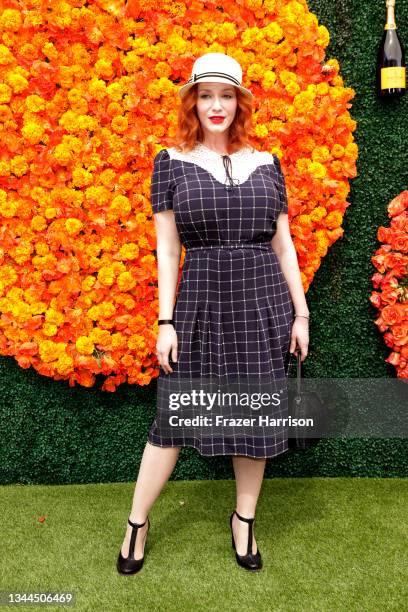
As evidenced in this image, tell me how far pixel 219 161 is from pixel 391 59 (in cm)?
130

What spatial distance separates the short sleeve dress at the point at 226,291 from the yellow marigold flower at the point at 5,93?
3.19 ft

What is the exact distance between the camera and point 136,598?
2109mm

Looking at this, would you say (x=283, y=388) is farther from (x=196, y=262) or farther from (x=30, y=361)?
(x=30, y=361)

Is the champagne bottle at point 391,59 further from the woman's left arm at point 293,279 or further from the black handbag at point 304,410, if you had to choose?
the black handbag at point 304,410

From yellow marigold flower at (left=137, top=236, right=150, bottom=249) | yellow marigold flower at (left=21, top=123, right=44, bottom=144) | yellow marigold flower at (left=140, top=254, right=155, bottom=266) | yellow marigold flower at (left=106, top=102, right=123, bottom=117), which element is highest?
yellow marigold flower at (left=106, top=102, right=123, bottom=117)

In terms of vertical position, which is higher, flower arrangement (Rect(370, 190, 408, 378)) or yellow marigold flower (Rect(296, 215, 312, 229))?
yellow marigold flower (Rect(296, 215, 312, 229))

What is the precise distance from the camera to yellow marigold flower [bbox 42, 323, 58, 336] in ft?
9.16

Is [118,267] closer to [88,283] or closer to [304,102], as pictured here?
[88,283]

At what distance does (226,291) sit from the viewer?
215 cm

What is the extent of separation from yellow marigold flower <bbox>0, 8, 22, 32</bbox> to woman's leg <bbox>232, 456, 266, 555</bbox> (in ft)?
7.19

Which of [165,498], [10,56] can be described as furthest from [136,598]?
[10,56]

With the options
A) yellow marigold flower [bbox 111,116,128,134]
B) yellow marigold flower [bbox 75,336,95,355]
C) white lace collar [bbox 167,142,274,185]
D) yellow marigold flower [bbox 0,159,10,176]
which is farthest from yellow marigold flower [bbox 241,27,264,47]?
yellow marigold flower [bbox 75,336,95,355]

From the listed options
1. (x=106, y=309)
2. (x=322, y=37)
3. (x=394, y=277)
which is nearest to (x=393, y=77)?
(x=322, y=37)

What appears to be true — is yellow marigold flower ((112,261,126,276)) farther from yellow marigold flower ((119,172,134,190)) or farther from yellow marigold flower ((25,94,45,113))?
yellow marigold flower ((25,94,45,113))
